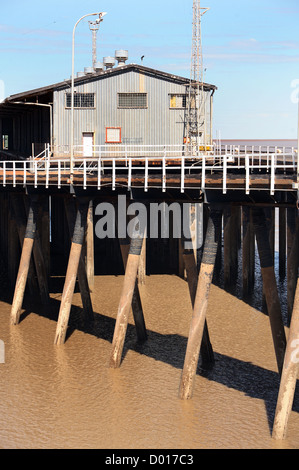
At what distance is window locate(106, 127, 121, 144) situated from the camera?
36781mm

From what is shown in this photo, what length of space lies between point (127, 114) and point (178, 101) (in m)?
2.77

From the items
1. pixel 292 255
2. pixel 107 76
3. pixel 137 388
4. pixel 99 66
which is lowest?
pixel 137 388

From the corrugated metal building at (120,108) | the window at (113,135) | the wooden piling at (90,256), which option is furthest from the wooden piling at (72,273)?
the window at (113,135)

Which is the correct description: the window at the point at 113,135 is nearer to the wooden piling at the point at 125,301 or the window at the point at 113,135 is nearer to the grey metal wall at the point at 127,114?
the grey metal wall at the point at 127,114

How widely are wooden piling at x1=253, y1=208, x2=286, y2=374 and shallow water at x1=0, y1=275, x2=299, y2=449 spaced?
1.44m

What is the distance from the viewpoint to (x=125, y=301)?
21781 mm

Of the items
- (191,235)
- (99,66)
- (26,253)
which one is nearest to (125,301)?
(191,235)

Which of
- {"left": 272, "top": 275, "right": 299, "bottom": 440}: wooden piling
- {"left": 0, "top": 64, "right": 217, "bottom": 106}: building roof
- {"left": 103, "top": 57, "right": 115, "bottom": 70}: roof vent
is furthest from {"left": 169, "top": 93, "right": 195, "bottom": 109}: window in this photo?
{"left": 272, "top": 275, "right": 299, "bottom": 440}: wooden piling

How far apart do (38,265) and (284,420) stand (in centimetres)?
1525

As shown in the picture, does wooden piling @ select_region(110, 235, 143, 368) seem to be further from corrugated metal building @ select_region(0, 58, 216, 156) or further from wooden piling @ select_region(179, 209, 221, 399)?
corrugated metal building @ select_region(0, 58, 216, 156)

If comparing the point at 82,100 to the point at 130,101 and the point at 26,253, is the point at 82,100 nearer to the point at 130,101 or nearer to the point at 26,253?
the point at 130,101

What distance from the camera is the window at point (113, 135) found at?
36781 mm

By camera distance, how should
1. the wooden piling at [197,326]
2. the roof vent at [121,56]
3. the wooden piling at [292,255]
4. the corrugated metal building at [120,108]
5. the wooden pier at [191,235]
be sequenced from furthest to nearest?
1. the roof vent at [121,56]
2. the corrugated metal building at [120,108]
3. the wooden piling at [292,255]
4. the wooden piling at [197,326]
5. the wooden pier at [191,235]

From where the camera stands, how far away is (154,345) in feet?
79.8
